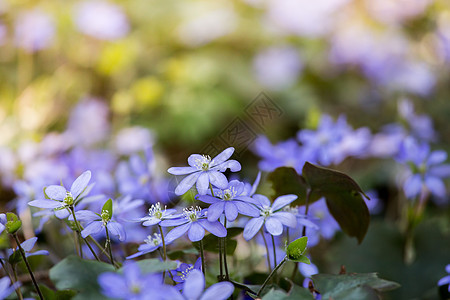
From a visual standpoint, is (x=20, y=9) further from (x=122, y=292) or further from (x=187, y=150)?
(x=122, y=292)

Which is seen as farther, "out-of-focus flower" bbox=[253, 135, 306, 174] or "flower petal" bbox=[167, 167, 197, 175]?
"out-of-focus flower" bbox=[253, 135, 306, 174]

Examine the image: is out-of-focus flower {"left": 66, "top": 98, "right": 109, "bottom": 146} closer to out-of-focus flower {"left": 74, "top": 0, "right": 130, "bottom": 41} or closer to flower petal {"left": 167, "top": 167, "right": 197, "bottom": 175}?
out-of-focus flower {"left": 74, "top": 0, "right": 130, "bottom": 41}

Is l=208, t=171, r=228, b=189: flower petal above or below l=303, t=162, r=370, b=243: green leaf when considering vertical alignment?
above

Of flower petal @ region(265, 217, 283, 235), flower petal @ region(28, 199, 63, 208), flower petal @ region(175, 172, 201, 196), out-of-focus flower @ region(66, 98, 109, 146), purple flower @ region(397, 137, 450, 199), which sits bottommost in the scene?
out-of-focus flower @ region(66, 98, 109, 146)

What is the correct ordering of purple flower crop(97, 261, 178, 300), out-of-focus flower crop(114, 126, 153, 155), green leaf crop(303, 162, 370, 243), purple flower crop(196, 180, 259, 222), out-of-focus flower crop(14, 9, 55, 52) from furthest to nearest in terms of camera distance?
out-of-focus flower crop(14, 9, 55, 52), out-of-focus flower crop(114, 126, 153, 155), green leaf crop(303, 162, 370, 243), purple flower crop(196, 180, 259, 222), purple flower crop(97, 261, 178, 300)

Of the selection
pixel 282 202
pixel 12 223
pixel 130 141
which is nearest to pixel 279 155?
pixel 282 202

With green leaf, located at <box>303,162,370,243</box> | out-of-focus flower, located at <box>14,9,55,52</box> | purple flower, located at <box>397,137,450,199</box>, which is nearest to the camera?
green leaf, located at <box>303,162,370,243</box>

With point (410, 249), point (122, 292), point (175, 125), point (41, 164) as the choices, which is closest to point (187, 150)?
point (175, 125)

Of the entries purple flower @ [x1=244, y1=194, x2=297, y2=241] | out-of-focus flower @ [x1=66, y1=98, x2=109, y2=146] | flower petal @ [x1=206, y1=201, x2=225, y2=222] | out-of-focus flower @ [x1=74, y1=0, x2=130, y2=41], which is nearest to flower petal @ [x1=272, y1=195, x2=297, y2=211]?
purple flower @ [x1=244, y1=194, x2=297, y2=241]
